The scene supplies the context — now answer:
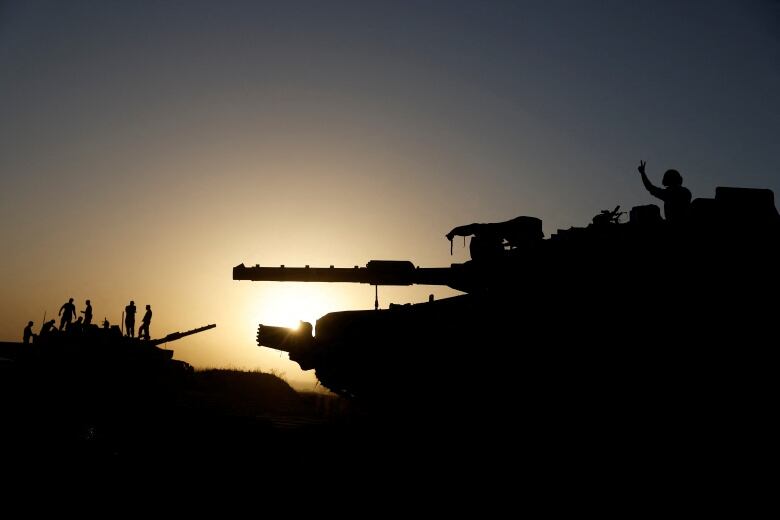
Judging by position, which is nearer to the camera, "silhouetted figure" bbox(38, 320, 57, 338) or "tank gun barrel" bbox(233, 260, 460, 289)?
"tank gun barrel" bbox(233, 260, 460, 289)

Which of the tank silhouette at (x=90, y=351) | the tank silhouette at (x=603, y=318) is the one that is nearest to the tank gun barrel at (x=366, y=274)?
the tank silhouette at (x=603, y=318)

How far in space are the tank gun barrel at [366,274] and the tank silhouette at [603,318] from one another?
3.00 ft

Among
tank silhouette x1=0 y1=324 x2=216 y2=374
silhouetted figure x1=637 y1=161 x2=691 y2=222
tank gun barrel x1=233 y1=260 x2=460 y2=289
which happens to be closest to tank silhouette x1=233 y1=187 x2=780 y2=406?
silhouetted figure x1=637 y1=161 x2=691 y2=222

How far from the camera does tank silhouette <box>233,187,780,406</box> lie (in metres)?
4.34

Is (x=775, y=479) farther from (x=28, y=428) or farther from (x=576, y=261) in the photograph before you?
(x=28, y=428)

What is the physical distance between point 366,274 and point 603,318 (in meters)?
3.98

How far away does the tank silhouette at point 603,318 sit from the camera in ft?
14.2

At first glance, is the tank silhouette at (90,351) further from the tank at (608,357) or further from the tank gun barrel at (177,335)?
the tank at (608,357)

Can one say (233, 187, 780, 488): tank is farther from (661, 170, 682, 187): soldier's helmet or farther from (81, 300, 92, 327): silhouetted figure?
(81, 300, 92, 327): silhouetted figure

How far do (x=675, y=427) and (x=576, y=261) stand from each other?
1652mm

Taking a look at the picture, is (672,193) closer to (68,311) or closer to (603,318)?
(603,318)

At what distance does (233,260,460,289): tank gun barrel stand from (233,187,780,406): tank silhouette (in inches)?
36.0

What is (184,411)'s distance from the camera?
39.3 ft

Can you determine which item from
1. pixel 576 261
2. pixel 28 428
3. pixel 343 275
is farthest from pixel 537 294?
pixel 28 428
